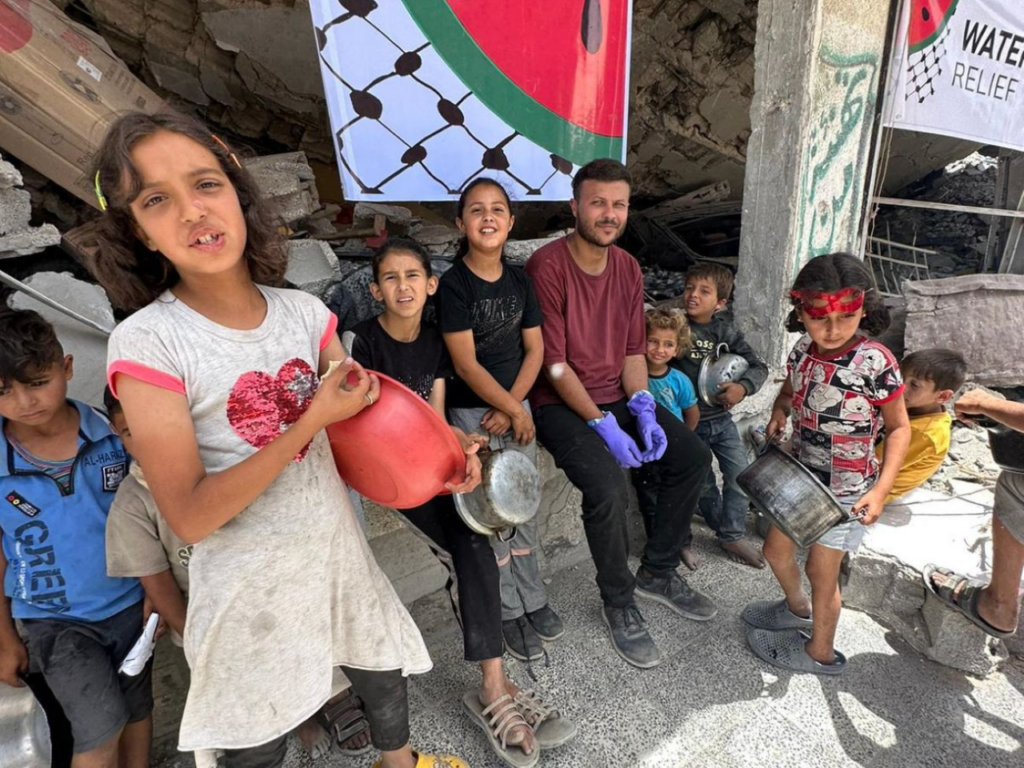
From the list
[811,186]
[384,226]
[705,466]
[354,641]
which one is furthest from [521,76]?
[354,641]

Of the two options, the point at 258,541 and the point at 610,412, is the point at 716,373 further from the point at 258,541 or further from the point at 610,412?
the point at 258,541

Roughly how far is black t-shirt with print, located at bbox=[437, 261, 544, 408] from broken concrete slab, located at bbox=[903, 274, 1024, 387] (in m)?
3.43

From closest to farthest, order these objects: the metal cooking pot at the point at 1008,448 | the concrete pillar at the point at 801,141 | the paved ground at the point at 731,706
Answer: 1. the paved ground at the point at 731,706
2. the metal cooking pot at the point at 1008,448
3. the concrete pillar at the point at 801,141

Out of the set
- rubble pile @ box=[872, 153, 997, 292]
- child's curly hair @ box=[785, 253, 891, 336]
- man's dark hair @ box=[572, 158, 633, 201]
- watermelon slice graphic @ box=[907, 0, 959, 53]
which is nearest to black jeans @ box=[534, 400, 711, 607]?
child's curly hair @ box=[785, 253, 891, 336]

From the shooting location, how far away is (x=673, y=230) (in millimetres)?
7609

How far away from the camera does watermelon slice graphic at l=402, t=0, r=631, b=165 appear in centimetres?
262

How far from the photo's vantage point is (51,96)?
2480 mm

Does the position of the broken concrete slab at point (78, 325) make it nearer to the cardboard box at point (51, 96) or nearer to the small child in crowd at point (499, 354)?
the cardboard box at point (51, 96)

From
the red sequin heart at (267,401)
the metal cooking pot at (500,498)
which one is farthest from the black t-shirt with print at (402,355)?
the red sequin heart at (267,401)

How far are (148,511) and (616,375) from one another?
1.82m

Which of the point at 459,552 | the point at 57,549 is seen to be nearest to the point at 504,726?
the point at 459,552

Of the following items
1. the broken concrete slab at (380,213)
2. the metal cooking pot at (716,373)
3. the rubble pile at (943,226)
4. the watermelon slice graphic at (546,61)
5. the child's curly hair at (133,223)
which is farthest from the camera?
the rubble pile at (943,226)

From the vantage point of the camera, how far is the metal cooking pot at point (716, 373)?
109 inches

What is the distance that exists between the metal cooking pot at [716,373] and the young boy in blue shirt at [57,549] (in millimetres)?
2433
